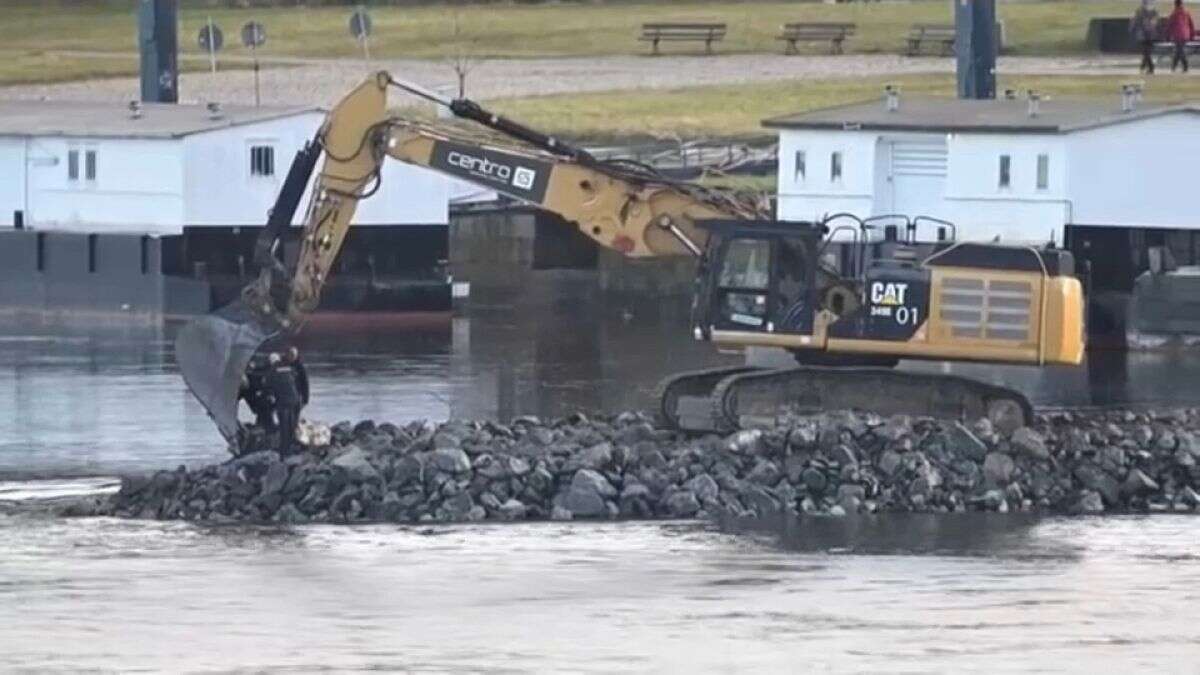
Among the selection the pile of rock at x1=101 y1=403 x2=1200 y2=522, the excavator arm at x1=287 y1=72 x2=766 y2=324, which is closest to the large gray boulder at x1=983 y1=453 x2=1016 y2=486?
the pile of rock at x1=101 y1=403 x2=1200 y2=522

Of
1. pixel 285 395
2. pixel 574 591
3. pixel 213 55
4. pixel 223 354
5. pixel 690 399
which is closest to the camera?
pixel 574 591

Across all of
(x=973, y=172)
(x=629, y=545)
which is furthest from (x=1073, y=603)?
(x=973, y=172)

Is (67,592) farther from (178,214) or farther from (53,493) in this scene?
(178,214)

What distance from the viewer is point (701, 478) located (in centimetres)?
3164

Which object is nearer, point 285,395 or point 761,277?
point 285,395

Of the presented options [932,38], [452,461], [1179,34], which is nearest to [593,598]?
[452,461]

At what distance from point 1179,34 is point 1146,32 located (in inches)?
40.6

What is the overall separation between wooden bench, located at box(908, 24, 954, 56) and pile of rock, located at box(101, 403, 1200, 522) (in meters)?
47.2

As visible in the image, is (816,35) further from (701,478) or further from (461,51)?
(701,478)

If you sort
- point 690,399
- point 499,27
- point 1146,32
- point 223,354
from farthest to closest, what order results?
point 499,27
point 1146,32
point 690,399
point 223,354

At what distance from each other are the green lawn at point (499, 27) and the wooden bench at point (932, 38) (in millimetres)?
638

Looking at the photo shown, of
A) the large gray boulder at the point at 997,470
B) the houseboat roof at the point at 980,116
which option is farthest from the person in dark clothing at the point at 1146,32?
the large gray boulder at the point at 997,470

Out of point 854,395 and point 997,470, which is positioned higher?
point 854,395

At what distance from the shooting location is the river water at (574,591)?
910 inches
